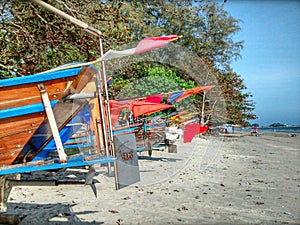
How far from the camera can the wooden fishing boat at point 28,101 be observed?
346 cm

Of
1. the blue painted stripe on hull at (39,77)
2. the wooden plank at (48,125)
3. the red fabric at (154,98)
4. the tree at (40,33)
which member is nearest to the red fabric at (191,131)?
the red fabric at (154,98)

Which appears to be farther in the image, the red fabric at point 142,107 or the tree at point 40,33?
the red fabric at point 142,107

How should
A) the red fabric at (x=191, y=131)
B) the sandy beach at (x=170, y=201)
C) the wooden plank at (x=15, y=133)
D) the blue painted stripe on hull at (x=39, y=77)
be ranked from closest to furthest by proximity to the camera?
the blue painted stripe on hull at (x=39, y=77) → the wooden plank at (x=15, y=133) → the sandy beach at (x=170, y=201) → the red fabric at (x=191, y=131)

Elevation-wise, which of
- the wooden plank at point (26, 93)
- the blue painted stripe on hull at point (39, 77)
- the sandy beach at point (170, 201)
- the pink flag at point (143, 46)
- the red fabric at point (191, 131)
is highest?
the pink flag at point (143, 46)

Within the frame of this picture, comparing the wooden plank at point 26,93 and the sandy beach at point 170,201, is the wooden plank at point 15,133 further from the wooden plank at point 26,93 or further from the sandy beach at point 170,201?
the sandy beach at point 170,201

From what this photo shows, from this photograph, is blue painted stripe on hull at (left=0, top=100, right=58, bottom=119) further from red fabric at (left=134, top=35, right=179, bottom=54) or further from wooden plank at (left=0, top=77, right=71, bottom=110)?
red fabric at (left=134, top=35, right=179, bottom=54)

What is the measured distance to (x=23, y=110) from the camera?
3520 mm

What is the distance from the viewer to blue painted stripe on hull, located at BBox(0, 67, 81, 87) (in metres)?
3.40

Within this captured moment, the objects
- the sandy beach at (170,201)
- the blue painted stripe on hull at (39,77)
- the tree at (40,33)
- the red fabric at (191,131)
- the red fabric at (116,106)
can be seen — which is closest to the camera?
the blue painted stripe on hull at (39,77)

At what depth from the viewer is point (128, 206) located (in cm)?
577

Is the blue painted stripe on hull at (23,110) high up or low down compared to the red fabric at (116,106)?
down


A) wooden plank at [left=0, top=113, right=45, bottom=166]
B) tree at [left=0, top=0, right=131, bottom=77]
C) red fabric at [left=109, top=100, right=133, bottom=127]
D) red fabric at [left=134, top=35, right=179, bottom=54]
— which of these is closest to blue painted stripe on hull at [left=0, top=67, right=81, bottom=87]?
wooden plank at [left=0, top=113, right=45, bottom=166]

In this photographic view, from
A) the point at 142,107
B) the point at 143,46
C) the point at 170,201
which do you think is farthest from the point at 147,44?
the point at 142,107

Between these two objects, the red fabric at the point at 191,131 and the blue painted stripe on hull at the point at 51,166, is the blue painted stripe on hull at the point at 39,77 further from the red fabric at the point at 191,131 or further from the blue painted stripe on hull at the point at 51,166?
the red fabric at the point at 191,131
